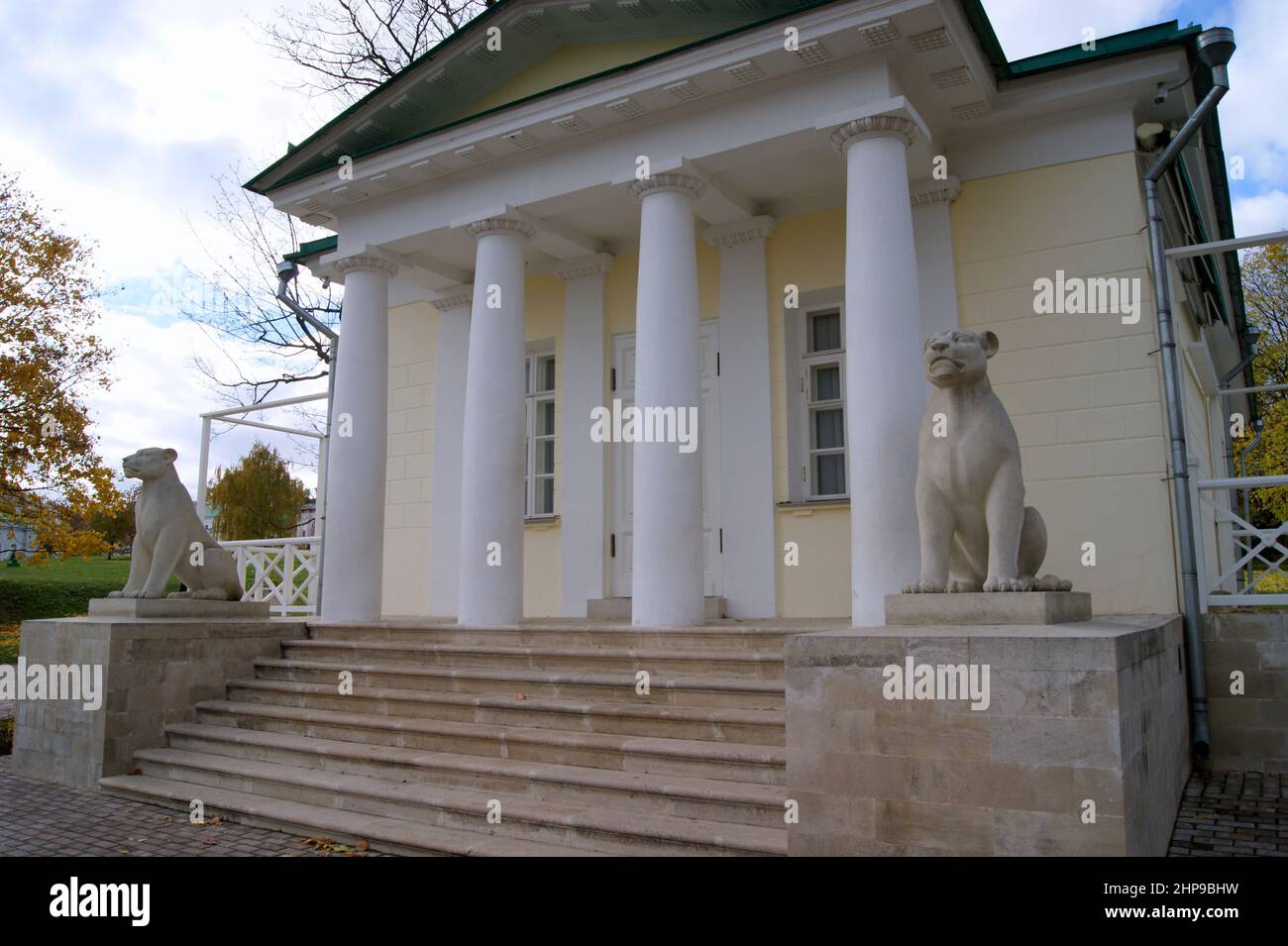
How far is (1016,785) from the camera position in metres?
3.78

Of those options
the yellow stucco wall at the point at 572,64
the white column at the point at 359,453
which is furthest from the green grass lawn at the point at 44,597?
the yellow stucco wall at the point at 572,64

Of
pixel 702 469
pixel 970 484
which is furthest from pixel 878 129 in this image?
pixel 702 469

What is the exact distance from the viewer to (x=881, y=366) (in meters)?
6.70

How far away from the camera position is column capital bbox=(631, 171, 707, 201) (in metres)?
7.98

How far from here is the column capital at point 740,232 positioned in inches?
369

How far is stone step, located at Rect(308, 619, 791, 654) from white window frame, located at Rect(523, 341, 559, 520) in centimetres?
252

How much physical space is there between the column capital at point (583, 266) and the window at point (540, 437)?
960 mm

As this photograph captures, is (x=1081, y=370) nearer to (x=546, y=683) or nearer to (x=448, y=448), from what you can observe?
(x=546, y=683)

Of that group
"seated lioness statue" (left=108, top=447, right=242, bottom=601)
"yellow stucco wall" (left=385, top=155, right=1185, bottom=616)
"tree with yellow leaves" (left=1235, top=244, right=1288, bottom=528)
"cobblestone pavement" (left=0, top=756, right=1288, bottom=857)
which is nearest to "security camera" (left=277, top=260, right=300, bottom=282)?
"seated lioness statue" (left=108, top=447, right=242, bottom=601)

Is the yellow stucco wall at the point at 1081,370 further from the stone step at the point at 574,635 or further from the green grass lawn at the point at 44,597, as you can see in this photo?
the green grass lawn at the point at 44,597
